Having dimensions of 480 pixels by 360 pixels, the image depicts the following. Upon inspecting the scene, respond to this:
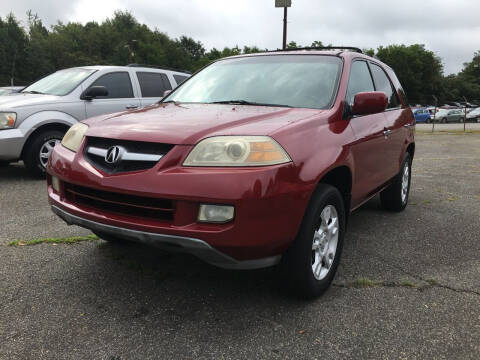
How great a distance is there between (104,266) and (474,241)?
3.23 metres

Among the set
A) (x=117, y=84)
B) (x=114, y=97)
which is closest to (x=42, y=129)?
(x=114, y=97)

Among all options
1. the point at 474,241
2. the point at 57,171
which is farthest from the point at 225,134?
the point at 474,241

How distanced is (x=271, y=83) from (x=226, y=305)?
5.60ft

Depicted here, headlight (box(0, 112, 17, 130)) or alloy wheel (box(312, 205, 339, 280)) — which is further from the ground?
headlight (box(0, 112, 17, 130))

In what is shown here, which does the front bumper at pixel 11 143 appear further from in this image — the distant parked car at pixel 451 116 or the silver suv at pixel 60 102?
the distant parked car at pixel 451 116

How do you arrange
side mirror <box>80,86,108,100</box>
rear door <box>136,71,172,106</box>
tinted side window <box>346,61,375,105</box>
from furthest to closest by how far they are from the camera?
1. rear door <box>136,71,172,106</box>
2. side mirror <box>80,86,108,100</box>
3. tinted side window <box>346,61,375,105</box>

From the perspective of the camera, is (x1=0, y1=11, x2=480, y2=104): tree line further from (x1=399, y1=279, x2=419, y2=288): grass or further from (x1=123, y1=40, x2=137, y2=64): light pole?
(x1=399, y1=279, x2=419, y2=288): grass

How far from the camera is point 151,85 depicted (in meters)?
7.36

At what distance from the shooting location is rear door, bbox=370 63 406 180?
3970 mm

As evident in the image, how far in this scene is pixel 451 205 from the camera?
5191 mm

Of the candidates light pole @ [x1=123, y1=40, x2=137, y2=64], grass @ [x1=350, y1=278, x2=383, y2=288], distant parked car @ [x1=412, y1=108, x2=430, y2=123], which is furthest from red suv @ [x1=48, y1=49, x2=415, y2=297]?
light pole @ [x1=123, y1=40, x2=137, y2=64]

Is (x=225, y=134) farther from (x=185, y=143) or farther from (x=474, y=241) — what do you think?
(x=474, y=241)

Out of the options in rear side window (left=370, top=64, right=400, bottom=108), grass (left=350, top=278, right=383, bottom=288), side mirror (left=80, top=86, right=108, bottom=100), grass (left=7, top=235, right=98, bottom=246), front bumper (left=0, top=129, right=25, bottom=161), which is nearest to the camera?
grass (left=350, top=278, right=383, bottom=288)

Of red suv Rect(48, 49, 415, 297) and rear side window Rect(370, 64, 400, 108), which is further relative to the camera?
rear side window Rect(370, 64, 400, 108)
